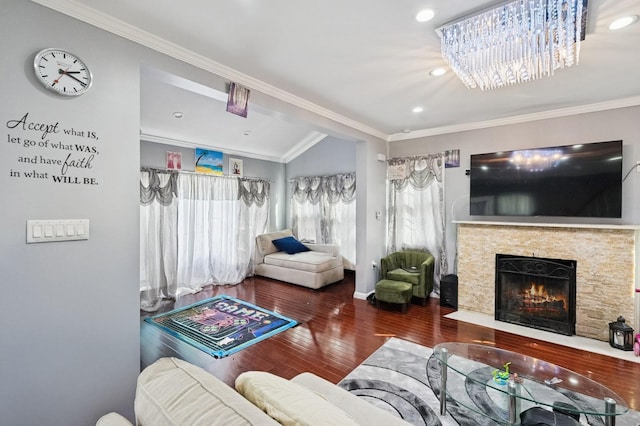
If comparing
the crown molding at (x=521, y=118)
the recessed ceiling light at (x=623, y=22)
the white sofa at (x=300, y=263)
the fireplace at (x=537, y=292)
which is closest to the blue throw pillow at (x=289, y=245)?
the white sofa at (x=300, y=263)

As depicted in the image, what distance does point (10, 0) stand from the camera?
57.1 inches

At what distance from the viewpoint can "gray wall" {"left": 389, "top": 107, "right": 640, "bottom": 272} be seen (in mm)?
3051

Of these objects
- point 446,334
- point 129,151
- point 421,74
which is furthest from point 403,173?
point 129,151

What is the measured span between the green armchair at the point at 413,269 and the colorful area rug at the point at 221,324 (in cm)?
162

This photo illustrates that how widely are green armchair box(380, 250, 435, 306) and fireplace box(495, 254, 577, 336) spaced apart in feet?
2.82

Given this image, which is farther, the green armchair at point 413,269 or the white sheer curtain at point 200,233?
the white sheer curtain at point 200,233

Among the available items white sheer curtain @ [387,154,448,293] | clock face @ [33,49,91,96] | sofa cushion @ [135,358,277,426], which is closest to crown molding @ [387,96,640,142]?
white sheer curtain @ [387,154,448,293]

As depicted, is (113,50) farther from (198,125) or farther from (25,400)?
(198,125)

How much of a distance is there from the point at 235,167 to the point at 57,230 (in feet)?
13.3

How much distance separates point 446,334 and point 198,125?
4.42m

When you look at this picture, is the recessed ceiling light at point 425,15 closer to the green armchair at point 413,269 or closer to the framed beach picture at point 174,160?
the green armchair at point 413,269

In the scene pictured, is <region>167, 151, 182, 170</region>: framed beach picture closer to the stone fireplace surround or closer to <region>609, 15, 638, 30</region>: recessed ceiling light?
the stone fireplace surround

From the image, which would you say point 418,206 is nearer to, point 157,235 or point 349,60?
point 349,60

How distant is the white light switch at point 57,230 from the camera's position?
4.98 ft
